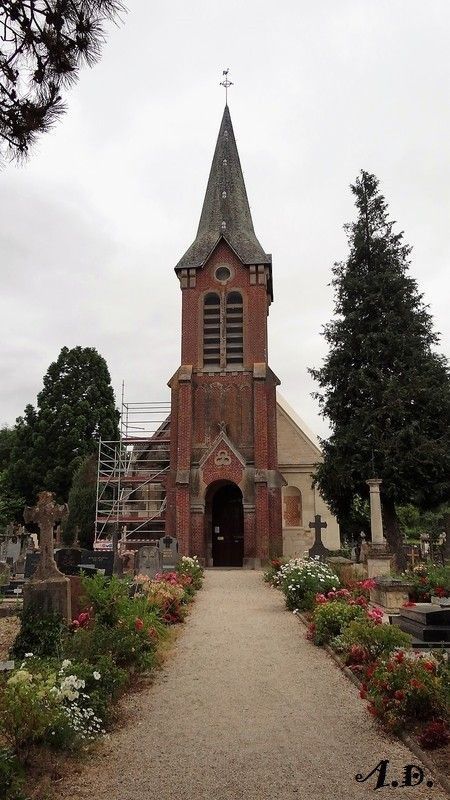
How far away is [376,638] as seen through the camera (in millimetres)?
6926

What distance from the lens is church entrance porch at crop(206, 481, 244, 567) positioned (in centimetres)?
2434

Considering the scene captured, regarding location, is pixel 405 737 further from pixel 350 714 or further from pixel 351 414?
pixel 351 414

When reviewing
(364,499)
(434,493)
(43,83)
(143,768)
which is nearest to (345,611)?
(143,768)

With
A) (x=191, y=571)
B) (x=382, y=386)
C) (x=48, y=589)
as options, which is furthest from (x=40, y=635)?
(x=382, y=386)

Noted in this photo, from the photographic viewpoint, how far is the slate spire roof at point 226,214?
27.1 m

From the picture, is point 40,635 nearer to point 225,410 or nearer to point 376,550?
point 376,550

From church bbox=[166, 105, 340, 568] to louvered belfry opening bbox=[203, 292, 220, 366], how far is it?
0.04 m

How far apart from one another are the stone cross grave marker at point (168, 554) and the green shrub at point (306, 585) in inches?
226

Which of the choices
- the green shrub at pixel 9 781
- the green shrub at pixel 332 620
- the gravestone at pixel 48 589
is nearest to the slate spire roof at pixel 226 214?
the green shrub at pixel 332 620

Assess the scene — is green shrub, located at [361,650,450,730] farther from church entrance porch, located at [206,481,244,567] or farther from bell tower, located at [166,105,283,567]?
church entrance porch, located at [206,481,244,567]

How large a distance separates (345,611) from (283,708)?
3416 millimetres

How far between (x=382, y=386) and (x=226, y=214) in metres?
13.0

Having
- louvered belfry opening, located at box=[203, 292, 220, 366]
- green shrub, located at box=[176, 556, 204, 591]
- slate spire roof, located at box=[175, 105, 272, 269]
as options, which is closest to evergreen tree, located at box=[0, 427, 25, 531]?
louvered belfry opening, located at box=[203, 292, 220, 366]

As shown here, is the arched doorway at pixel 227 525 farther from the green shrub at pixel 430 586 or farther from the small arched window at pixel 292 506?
the green shrub at pixel 430 586
